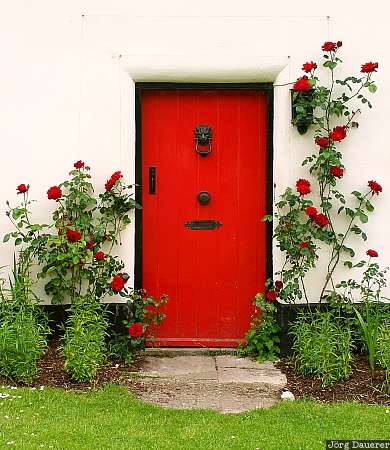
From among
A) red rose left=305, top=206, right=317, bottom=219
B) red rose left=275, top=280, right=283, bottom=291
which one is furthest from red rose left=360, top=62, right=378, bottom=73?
red rose left=275, top=280, right=283, bottom=291

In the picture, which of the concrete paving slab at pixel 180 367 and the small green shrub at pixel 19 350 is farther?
the concrete paving slab at pixel 180 367

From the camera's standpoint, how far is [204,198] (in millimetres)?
7109

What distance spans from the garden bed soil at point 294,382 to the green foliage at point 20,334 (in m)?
0.11

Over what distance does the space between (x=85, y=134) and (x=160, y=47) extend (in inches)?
39.2

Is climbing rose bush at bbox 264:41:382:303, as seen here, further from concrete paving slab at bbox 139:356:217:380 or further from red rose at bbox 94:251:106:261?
red rose at bbox 94:251:106:261

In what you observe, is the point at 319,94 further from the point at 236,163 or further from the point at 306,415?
the point at 306,415

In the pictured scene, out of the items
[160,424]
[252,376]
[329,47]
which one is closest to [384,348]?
[252,376]

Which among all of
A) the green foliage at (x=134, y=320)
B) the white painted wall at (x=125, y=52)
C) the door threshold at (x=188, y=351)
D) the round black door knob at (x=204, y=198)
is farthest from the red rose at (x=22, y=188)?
the door threshold at (x=188, y=351)

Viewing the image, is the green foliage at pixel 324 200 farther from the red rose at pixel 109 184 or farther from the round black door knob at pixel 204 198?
the red rose at pixel 109 184

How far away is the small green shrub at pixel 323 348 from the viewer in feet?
20.2

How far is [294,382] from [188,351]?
1189mm

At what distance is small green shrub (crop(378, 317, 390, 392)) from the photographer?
6004 mm

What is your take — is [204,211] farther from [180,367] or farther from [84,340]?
[84,340]

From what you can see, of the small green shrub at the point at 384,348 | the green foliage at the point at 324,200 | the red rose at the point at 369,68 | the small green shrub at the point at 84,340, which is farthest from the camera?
the green foliage at the point at 324,200
